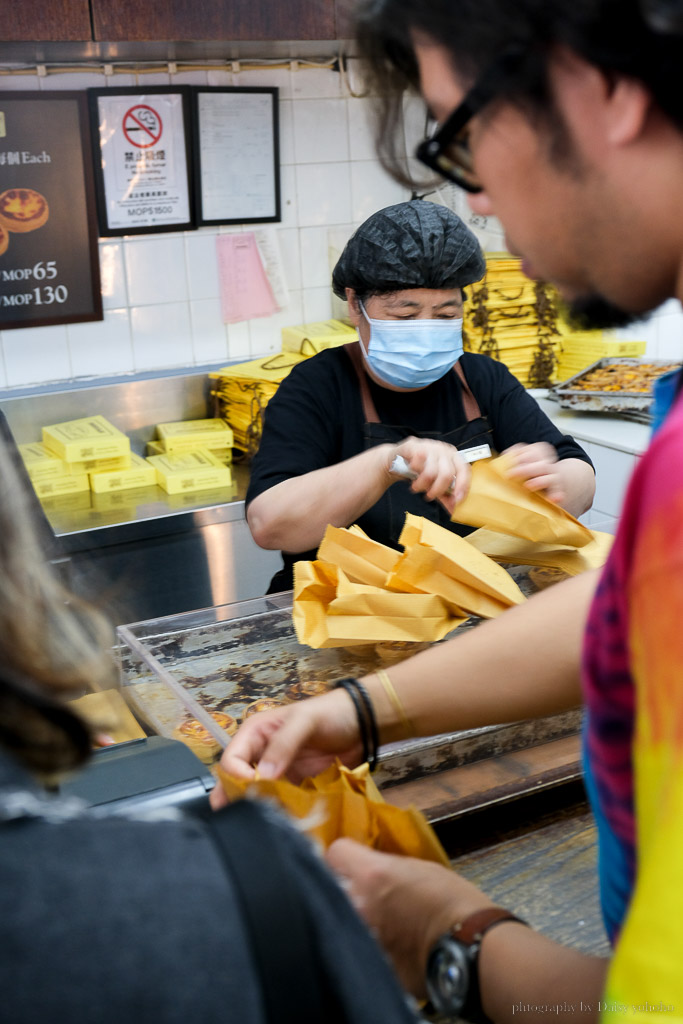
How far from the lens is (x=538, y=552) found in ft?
5.22

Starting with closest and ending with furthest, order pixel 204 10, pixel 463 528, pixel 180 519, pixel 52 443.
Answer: pixel 463 528 → pixel 204 10 → pixel 180 519 → pixel 52 443

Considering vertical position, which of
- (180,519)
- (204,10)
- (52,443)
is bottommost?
(180,519)

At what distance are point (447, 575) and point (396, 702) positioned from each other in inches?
16.5

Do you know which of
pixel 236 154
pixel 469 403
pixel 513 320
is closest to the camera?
pixel 469 403

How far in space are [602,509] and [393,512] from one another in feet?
3.84

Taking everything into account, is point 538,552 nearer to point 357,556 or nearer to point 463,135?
point 357,556

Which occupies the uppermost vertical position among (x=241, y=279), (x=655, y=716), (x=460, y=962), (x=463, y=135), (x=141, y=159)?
(x=141, y=159)

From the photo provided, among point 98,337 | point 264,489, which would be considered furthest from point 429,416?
point 98,337

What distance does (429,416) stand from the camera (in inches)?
84.7

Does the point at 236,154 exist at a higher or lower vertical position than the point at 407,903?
higher

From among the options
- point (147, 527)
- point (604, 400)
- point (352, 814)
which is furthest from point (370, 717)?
point (604, 400)

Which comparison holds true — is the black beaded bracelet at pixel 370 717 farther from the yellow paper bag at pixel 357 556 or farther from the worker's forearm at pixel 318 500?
the worker's forearm at pixel 318 500

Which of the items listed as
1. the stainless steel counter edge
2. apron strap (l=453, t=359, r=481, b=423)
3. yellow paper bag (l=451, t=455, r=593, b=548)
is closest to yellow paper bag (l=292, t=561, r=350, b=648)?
yellow paper bag (l=451, t=455, r=593, b=548)

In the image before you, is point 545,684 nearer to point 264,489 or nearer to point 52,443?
point 264,489
